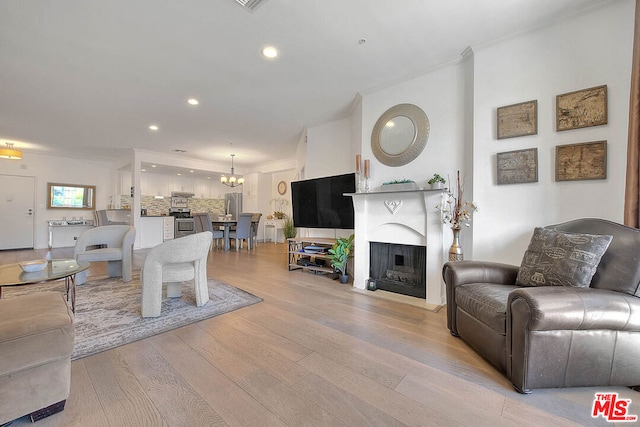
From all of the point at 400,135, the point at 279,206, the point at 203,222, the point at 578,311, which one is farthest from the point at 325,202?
the point at 279,206

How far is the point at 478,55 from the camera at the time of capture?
2.57 metres

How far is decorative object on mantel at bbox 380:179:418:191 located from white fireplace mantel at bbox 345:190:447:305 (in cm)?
6

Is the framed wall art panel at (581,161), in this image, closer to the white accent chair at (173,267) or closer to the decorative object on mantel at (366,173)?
the decorative object on mantel at (366,173)

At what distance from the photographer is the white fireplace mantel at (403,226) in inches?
107

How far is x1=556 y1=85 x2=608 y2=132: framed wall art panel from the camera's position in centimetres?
202

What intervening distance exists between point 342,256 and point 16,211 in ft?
28.5

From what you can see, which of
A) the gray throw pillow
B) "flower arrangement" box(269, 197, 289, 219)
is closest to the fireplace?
the gray throw pillow

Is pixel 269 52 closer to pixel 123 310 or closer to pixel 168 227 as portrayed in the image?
pixel 123 310

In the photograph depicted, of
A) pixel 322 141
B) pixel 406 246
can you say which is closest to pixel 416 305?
pixel 406 246

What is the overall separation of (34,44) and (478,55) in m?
4.44

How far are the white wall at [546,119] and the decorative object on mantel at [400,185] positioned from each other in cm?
61

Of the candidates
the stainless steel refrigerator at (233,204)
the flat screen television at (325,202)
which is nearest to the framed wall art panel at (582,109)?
the flat screen television at (325,202)

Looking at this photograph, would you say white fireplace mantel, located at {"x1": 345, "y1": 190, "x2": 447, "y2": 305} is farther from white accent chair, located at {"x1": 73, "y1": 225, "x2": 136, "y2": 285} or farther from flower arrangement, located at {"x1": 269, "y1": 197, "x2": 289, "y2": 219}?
flower arrangement, located at {"x1": 269, "y1": 197, "x2": 289, "y2": 219}
